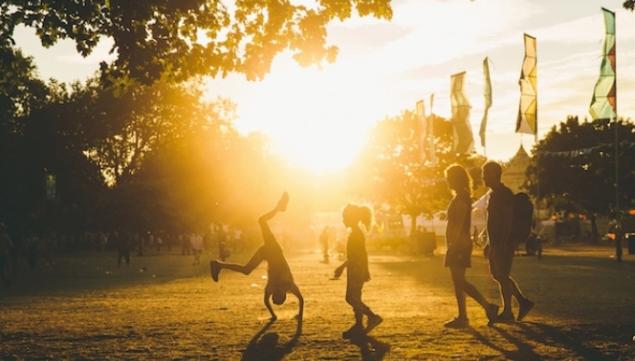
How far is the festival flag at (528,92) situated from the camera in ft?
107

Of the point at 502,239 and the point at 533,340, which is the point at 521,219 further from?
the point at 533,340

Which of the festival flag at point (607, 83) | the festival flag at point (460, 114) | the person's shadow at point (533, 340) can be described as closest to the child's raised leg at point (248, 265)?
the person's shadow at point (533, 340)

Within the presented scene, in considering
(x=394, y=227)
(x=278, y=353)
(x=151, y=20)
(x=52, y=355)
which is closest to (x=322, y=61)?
(x=151, y=20)

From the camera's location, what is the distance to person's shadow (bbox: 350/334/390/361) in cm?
806

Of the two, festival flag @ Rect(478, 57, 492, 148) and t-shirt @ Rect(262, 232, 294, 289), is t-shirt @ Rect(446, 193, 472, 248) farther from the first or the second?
festival flag @ Rect(478, 57, 492, 148)

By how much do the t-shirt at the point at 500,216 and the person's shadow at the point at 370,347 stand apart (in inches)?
80.6

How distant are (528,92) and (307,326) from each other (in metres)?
23.9

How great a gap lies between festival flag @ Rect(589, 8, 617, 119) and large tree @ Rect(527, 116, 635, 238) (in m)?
41.4

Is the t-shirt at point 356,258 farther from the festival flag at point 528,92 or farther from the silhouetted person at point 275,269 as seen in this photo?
the festival flag at point 528,92

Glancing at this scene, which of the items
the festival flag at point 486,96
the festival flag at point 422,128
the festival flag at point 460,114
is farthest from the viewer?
the festival flag at point 422,128

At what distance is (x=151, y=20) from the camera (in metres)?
11.0

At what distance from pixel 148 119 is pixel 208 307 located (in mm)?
52455

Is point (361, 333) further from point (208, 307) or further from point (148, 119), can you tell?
point (148, 119)

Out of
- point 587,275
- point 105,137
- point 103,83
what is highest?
point 105,137
